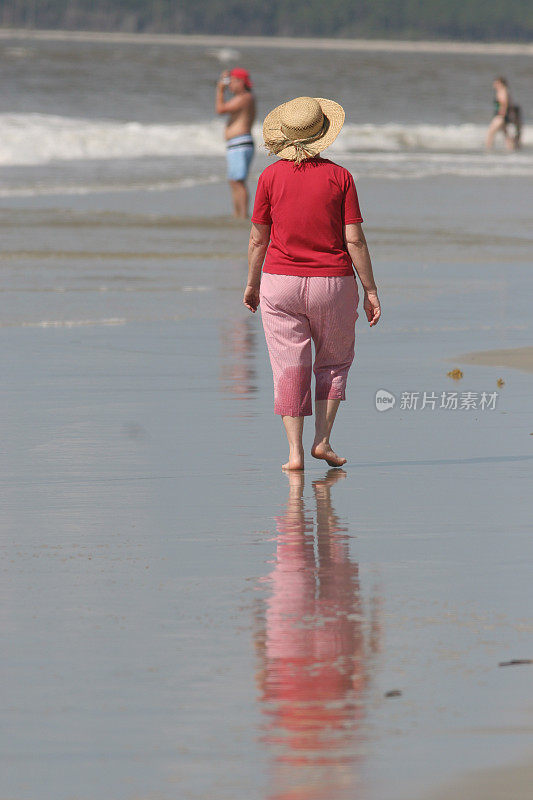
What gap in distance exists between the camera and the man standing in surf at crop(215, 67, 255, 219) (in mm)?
17953

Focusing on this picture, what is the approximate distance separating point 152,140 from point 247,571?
3411cm

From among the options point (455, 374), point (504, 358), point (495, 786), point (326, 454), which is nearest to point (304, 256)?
point (326, 454)

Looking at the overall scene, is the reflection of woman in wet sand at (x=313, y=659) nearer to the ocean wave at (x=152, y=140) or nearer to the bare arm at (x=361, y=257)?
the bare arm at (x=361, y=257)

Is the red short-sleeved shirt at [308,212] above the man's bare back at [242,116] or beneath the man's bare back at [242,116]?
above

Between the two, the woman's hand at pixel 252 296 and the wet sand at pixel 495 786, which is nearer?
the wet sand at pixel 495 786

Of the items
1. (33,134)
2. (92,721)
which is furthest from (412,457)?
(33,134)

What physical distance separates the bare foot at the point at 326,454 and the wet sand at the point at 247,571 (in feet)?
0.32

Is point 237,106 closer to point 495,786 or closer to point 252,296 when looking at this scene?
point 252,296

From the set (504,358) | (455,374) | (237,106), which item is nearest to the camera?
(455,374)

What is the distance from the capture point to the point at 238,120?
59.9 ft

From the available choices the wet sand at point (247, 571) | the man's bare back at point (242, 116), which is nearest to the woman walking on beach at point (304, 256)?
the wet sand at point (247, 571)

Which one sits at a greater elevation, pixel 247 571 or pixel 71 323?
pixel 247 571

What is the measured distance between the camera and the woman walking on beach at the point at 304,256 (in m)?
6.52

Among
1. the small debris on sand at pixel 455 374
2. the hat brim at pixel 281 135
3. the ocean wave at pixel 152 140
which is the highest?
the hat brim at pixel 281 135
